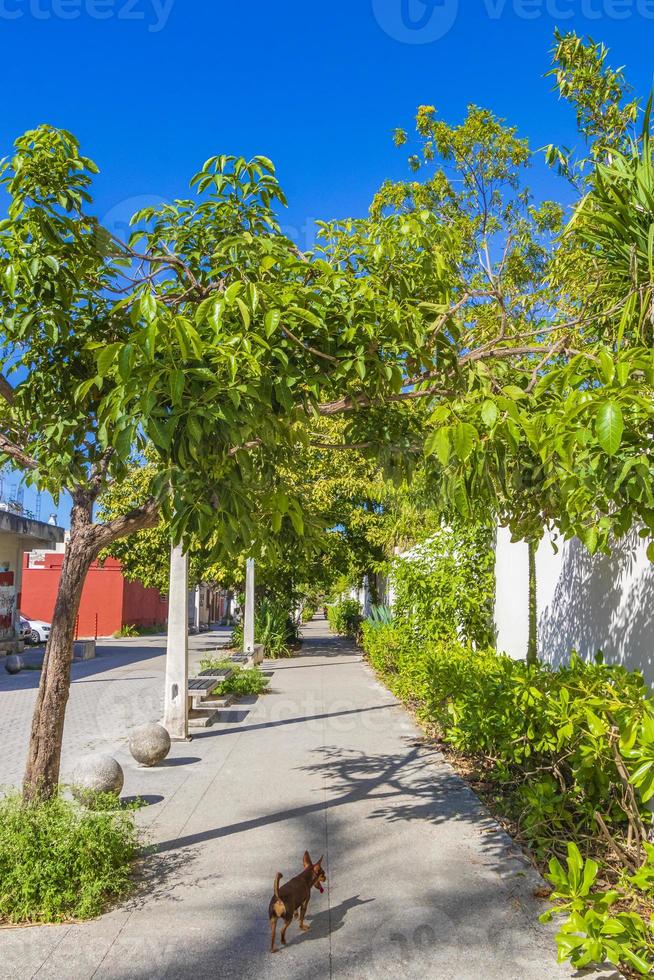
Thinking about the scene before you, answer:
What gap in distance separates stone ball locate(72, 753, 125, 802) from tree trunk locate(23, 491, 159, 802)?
3.26 feet

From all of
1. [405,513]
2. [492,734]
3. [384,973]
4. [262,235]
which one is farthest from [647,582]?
[405,513]

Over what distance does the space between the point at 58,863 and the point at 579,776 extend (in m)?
3.14

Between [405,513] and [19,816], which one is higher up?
[405,513]

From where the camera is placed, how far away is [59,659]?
5.29 meters

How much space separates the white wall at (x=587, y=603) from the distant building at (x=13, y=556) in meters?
17.9

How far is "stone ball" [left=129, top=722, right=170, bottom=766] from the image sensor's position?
26.7ft

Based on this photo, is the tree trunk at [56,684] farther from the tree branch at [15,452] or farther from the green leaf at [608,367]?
the green leaf at [608,367]

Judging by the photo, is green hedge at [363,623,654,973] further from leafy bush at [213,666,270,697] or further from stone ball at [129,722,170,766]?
leafy bush at [213,666,270,697]

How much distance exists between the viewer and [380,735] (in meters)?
10.1

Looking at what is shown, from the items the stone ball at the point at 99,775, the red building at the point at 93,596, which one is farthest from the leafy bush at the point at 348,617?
the stone ball at the point at 99,775

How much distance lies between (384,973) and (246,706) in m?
9.45

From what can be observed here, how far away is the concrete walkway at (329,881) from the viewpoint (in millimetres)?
3850

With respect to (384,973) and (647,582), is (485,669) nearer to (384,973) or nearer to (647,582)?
(647,582)

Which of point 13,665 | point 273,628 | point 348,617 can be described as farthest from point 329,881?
point 348,617
